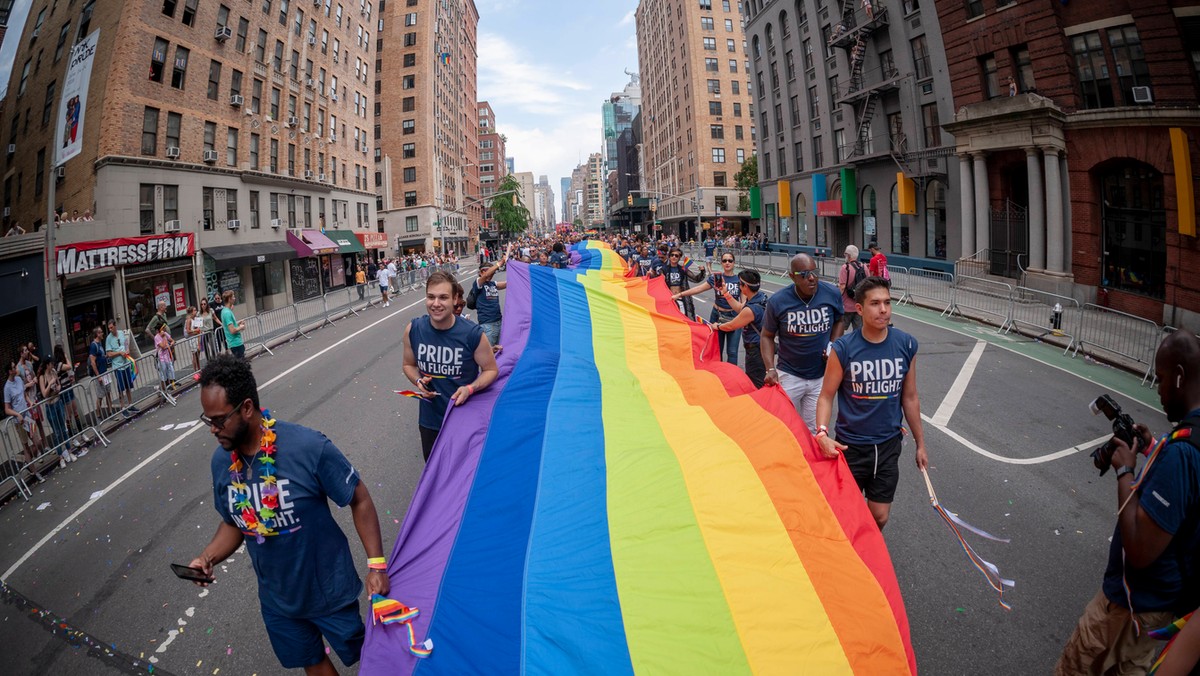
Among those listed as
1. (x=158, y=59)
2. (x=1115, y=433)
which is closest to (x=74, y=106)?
(x=158, y=59)

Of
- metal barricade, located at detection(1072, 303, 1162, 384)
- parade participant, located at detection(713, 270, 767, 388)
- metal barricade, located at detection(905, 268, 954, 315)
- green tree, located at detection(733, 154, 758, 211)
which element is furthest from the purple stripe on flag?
green tree, located at detection(733, 154, 758, 211)

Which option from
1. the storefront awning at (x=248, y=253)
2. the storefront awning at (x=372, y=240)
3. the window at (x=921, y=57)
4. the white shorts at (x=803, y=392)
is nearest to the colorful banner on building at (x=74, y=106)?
the storefront awning at (x=248, y=253)

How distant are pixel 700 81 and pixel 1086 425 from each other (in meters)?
70.5

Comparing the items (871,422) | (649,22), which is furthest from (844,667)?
(649,22)

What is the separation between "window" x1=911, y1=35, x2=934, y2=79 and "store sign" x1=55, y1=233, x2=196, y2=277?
36.9 metres

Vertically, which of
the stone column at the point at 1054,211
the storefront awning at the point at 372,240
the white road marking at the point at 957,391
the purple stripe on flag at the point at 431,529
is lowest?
the white road marking at the point at 957,391

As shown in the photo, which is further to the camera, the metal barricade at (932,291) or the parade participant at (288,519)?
the metal barricade at (932,291)

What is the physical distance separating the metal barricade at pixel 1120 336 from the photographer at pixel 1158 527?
36.9ft

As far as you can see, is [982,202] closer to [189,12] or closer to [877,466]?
[877,466]

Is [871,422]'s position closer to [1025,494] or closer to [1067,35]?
[1025,494]

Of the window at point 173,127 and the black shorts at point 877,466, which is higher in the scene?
the window at point 173,127

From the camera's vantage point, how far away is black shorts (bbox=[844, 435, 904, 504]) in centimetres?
445

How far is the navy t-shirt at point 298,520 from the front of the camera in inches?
120

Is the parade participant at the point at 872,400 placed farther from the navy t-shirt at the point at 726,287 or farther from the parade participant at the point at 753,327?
the navy t-shirt at the point at 726,287
